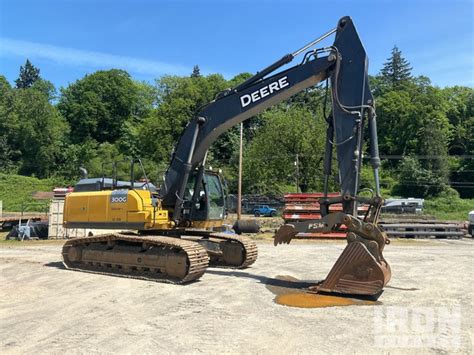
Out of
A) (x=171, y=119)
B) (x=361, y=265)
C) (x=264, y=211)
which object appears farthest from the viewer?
(x=171, y=119)

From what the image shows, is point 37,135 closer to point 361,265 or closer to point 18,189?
point 18,189

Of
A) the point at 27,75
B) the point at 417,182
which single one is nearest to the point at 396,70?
the point at 417,182

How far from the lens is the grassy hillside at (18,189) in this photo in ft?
170

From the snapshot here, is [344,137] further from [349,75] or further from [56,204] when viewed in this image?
[56,204]

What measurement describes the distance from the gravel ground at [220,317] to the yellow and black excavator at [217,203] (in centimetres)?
56

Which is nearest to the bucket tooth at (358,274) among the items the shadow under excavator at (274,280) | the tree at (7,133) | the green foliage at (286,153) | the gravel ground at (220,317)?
the gravel ground at (220,317)

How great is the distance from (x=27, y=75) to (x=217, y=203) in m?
130

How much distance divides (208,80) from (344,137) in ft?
238

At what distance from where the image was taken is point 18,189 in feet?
193

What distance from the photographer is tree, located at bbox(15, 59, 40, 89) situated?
125 meters

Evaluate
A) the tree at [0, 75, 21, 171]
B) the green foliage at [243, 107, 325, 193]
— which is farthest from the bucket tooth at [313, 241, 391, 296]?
the tree at [0, 75, 21, 171]

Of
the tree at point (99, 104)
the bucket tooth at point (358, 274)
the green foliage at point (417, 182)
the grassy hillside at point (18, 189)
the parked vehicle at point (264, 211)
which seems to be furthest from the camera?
the tree at point (99, 104)

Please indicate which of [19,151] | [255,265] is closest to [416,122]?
[19,151]

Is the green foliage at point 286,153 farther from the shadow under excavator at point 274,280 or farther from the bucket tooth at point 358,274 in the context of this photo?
the bucket tooth at point 358,274
